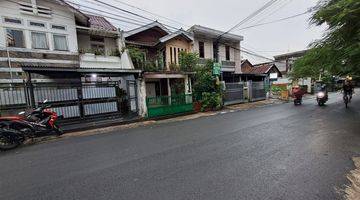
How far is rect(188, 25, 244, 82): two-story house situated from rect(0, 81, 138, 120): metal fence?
9.80 m

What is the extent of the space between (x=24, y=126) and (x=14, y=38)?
24.9 ft

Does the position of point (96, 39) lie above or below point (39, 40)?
above

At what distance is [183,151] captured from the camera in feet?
16.5

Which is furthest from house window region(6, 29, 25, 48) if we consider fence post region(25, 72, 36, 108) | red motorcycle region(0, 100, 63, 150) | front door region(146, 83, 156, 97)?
front door region(146, 83, 156, 97)

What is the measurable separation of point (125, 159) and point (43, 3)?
1334cm

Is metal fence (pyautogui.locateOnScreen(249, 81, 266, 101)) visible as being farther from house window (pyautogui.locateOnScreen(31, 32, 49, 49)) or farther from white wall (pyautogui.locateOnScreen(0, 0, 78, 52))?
house window (pyautogui.locateOnScreen(31, 32, 49, 49))

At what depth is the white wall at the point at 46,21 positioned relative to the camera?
36.5 feet

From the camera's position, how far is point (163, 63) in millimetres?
16578

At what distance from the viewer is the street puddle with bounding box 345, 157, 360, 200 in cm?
278

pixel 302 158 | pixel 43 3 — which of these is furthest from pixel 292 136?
pixel 43 3

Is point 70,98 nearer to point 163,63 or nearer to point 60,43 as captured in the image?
point 60,43

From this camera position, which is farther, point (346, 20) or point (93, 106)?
point (93, 106)

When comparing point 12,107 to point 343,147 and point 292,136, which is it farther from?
point 343,147

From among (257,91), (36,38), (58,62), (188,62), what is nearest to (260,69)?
(257,91)
